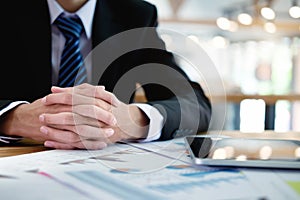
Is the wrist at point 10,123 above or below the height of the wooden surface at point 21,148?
above

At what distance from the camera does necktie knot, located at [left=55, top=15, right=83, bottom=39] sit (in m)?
1.03

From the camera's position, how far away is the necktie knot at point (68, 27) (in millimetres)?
1026

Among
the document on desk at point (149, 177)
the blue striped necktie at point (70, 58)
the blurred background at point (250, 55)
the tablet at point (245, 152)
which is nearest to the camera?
the document on desk at point (149, 177)

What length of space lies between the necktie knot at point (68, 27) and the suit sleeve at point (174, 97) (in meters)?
0.22

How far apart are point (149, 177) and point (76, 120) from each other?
0.79 ft

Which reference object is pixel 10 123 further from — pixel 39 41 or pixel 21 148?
pixel 39 41

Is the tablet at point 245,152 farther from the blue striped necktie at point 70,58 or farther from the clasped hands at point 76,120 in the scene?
the blue striped necktie at point 70,58

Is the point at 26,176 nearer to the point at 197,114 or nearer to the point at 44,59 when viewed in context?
the point at 197,114

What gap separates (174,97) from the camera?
3.27 feet

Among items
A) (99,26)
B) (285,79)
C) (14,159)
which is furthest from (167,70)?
(285,79)

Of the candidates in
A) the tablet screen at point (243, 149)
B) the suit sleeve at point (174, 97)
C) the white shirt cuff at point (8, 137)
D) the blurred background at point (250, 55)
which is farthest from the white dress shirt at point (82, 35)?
the blurred background at point (250, 55)

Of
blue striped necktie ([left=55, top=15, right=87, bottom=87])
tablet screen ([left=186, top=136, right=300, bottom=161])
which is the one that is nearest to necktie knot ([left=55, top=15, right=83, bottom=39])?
blue striped necktie ([left=55, top=15, right=87, bottom=87])

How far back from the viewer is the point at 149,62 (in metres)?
1.16

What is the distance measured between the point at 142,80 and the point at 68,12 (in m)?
0.28
